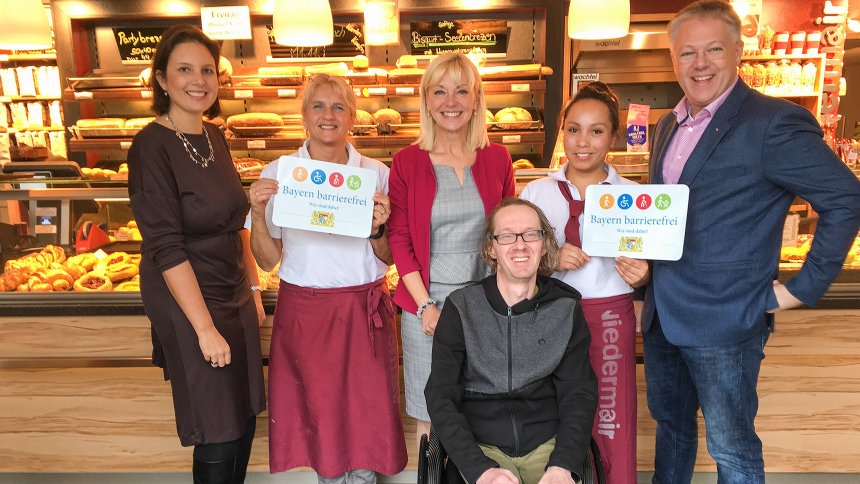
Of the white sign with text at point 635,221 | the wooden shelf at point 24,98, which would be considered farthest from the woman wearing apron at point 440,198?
the wooden shelf at point 24,98

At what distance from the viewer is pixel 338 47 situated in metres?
5.93

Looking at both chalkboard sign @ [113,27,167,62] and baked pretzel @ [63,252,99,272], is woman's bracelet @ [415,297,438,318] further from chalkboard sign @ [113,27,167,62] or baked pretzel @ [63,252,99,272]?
chalkboard sign @ [113,27,167,62]

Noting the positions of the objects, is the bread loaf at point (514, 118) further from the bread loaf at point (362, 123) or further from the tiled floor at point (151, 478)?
the tiled floor at point (151, 478)

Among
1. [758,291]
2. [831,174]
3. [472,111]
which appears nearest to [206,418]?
[472,111]

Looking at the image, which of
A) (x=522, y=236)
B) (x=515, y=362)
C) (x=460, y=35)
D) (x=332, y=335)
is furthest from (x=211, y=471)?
(x=460, y=35)

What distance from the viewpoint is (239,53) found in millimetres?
6117

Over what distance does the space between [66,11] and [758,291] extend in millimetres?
6516

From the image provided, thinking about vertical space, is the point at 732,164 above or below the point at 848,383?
above

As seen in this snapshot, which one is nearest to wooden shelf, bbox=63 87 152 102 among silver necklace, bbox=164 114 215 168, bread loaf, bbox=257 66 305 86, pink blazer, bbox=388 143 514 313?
bread loaf, bbox=257 66 305 86

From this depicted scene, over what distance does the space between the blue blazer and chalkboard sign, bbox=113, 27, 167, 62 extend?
5797 mm

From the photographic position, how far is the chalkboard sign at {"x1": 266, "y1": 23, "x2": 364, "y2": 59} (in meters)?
5.89

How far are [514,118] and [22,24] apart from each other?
376cm

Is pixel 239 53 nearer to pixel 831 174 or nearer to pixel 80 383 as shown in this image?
pixel 80 383

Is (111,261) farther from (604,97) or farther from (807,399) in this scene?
(807,399)
